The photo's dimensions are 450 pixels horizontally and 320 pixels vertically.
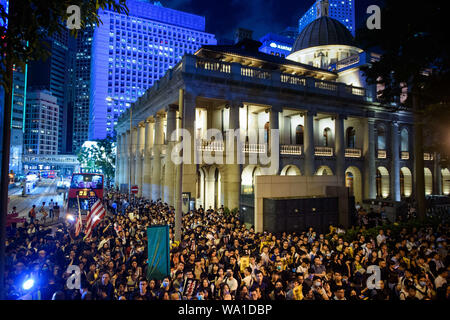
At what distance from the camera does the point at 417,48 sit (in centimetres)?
1675

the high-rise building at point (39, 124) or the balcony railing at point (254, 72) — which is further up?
the high-rise building at point (39, 124)

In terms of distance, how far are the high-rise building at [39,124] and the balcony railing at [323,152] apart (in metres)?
156

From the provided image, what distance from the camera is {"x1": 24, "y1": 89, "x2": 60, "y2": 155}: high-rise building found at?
146m

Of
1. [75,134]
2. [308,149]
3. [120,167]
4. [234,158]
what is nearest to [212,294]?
[234,158]

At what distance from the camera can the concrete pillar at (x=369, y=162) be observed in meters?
32.3

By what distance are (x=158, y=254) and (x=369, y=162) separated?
2965 centimetres

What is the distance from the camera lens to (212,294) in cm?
824

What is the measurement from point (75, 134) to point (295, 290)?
632ft

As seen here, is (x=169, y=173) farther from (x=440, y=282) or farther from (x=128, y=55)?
(x=128, y=55)

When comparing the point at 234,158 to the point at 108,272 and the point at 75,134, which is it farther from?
the point at 75,134

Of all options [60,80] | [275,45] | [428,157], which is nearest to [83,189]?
[428,157]
